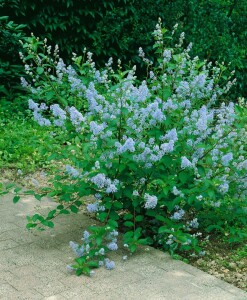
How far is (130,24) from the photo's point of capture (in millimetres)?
9461

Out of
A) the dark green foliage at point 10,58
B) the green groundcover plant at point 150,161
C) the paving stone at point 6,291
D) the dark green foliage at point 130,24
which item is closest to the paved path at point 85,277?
the paving stone at point 6,291

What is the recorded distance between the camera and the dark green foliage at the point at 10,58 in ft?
27.1

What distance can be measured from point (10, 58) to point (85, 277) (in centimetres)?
530

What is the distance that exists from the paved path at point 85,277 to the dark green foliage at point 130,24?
4752 millimetres

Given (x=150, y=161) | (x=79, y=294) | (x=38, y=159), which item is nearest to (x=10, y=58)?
(x=38, y=159)

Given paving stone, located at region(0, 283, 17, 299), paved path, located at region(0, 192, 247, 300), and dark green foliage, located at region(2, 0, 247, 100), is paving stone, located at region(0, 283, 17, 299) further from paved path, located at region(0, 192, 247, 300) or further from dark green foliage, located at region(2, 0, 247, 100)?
dark green foliage, located at region(2, 0, 247, 100)

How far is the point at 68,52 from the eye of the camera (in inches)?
347

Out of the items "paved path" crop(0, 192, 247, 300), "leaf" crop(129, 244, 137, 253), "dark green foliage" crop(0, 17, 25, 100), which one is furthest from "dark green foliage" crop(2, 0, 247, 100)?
"leaf" crop(129, 244, 137, 253)

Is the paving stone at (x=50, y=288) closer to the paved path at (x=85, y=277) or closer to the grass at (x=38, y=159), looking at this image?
the paved path at (x=85, y=277)

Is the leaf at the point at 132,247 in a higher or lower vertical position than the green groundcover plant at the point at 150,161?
lower

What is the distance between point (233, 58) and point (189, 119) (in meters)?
5.63

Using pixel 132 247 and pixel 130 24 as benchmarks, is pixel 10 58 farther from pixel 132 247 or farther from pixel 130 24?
pixel 132 247

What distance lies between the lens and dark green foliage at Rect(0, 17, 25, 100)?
8273mm

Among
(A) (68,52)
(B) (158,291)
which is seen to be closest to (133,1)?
(A) (68,52)
